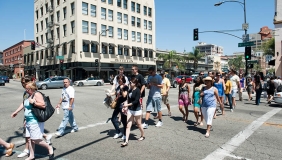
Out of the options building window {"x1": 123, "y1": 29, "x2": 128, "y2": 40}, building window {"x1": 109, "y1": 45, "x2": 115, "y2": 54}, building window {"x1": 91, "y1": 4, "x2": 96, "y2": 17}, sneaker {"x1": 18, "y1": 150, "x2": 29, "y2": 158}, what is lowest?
sneaker {"x1": 18, "y1": 150, "x2": 29, "y2": 158}

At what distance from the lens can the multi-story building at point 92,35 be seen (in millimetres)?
38188

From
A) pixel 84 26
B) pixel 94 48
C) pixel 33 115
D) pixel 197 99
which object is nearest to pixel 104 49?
pixel 94 48

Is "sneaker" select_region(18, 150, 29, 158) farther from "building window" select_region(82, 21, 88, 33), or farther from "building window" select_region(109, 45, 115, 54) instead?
"building window" select_region(109, 45, 115, 54)

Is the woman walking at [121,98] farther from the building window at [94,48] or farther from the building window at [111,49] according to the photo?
the building window at [111,49]

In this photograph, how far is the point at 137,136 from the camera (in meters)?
6.05

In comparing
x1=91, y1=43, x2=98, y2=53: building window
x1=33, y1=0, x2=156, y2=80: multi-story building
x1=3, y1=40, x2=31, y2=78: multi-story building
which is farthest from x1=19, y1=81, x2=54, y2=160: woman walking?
x1=3, y1=40, x2=31, y2=78: multi-story building

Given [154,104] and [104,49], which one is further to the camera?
[104,49]

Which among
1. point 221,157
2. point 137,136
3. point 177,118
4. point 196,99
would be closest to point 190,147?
point 221,157

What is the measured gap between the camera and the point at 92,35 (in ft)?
130

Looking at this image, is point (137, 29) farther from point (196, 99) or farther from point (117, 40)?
point (196, 99)

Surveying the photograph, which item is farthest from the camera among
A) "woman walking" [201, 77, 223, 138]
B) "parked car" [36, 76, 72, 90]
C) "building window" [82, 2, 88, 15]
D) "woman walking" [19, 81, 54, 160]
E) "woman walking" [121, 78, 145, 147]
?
"building window" [82, 2, 88, 15]

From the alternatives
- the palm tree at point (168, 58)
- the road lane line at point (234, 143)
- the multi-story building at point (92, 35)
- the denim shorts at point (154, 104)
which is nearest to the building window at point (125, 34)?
the multi-story building at point (92, 35)

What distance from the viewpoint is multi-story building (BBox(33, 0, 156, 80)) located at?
38.2m

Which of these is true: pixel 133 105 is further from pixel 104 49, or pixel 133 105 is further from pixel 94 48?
pixel 104 49
